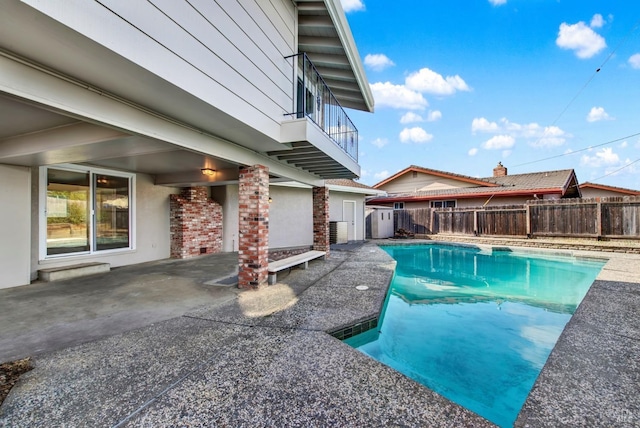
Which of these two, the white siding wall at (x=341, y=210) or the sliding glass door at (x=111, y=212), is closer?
the sliding glass door at (x=111, y=212)

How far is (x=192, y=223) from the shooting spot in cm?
962

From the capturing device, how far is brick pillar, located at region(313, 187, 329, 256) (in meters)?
9.79

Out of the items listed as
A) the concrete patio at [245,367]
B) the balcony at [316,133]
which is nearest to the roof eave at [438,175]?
the balcony at [316,133]

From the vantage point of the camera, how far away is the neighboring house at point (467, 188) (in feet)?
54.2

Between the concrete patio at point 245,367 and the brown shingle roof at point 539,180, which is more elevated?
the brown shingle roof at point 539,180

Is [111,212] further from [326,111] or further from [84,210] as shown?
[326,111]

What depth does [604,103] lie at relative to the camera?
50.6 ft

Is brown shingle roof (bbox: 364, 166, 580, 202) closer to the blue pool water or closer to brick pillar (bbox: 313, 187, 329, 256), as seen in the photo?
the blue pool water

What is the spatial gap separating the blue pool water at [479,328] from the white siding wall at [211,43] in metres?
3.73

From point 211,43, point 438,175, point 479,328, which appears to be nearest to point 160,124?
point 211,43

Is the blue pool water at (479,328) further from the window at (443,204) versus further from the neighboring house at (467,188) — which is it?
the window at (443,204)

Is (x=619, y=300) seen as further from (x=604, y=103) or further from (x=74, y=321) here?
(x=604, y=103)

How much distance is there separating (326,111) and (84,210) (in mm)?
6587

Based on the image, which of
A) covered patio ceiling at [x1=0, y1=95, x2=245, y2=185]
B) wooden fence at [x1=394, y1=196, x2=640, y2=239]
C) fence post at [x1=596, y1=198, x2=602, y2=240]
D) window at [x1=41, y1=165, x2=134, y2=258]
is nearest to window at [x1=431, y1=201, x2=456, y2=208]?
wooden fence at [x1=394, y1=196, x2=640, y2=239]
